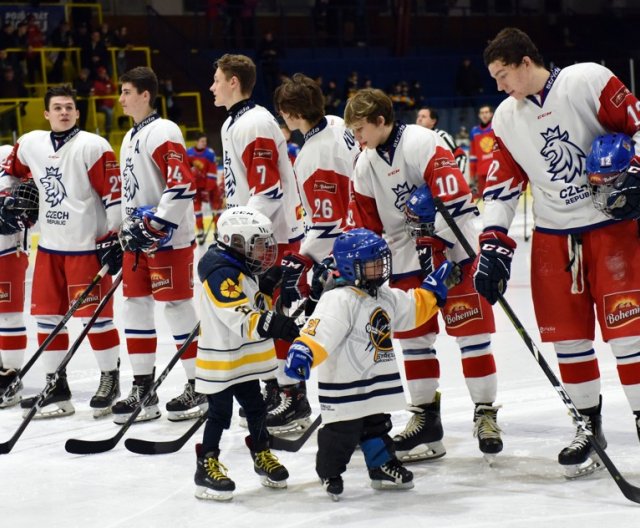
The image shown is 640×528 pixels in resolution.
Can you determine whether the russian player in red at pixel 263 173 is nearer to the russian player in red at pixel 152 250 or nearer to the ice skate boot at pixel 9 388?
the russian player in red at pixel 152 250

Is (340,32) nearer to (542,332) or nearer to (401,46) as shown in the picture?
(401,46)

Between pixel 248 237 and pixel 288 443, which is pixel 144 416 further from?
pixel 248 237

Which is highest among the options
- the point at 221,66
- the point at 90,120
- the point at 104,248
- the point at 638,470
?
the point at 90,120

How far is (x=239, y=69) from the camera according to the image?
4.36 metres

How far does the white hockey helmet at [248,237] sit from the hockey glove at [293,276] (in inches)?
15.4

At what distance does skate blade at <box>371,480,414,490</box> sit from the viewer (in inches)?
136

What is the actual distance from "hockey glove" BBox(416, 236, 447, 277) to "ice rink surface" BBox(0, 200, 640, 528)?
709 mm

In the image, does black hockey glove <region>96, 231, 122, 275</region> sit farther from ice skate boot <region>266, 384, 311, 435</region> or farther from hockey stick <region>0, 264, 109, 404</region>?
ice skate boot <region>266, 384, 311, 435</region>

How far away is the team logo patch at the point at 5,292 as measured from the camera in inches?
204

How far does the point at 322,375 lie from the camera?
341cm

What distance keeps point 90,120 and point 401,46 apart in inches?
271

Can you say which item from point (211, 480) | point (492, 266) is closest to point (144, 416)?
point (211, 480)

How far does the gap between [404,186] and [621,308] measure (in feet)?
2.96

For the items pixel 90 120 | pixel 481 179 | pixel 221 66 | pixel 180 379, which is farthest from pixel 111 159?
pixel 90 120
